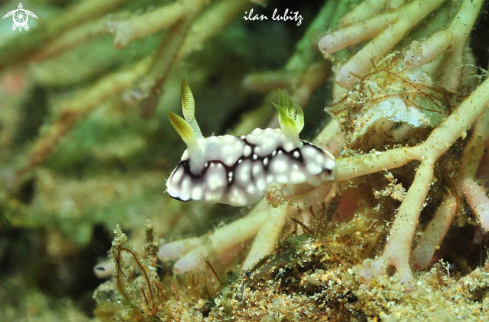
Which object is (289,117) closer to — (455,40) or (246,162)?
(246,162)

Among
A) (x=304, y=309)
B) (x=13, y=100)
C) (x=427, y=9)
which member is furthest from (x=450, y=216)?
(x=13, y=100)

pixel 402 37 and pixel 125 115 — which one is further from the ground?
pixel 125 115

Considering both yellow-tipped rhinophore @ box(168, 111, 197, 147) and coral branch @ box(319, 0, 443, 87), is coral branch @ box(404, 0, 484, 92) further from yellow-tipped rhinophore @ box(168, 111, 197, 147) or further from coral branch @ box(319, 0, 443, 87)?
yellow-tipped rhinophore @ box(168, 111, 197, 147)

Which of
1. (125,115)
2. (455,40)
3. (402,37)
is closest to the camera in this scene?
(455,40)

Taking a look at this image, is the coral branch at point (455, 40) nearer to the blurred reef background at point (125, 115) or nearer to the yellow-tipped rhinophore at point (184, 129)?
the blurred reef background at point (125, 115)

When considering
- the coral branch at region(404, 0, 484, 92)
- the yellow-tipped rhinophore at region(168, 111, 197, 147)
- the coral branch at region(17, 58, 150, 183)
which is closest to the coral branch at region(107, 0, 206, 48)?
the coral branch at region(17, 58, 150, 183)

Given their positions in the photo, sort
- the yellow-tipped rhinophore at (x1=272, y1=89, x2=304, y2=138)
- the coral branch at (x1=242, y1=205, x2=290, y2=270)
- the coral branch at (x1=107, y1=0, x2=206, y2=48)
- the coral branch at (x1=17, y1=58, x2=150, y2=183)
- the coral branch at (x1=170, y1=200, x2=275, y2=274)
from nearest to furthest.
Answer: the yellow-tipped rhinophore at (x1=272, y1=89, x2=304, y2=138)
the coral branch at (x1=242, y1=205, x2=290, y2=270)
the coral branch at (x1=170, y1=200, x2=275, y2=274)
the coral branch at (x1=107, y1=0, x2=206, y2=48)
the coral branch at (x1=17, y1=58, x2=150, y2=183)

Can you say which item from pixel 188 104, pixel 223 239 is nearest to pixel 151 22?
pixel 188 104
